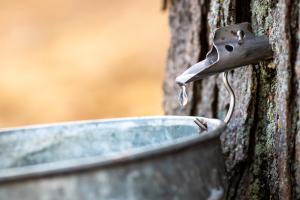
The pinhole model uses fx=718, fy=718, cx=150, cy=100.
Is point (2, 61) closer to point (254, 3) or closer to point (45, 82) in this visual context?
point (45, 82)

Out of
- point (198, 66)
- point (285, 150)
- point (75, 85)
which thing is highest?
point (198, 66)

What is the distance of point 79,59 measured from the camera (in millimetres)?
4375

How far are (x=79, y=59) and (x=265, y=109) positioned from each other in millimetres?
3316

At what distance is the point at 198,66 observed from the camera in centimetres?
104

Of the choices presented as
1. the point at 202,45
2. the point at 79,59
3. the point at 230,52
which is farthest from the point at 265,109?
the point at 79,59

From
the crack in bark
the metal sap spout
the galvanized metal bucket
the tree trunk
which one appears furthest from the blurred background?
the galvanized metal bucket

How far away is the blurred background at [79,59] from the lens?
3.91 m

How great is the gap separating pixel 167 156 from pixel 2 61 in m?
3.88

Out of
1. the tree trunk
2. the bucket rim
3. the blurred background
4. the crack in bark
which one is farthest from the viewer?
the blurred background

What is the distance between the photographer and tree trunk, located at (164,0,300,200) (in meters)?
1.02

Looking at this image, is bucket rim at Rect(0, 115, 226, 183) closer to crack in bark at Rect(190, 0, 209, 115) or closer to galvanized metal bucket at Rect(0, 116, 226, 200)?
galvanized metal bucket at Rect(0, 116, 226, 200)

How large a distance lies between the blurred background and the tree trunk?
7.77 feet

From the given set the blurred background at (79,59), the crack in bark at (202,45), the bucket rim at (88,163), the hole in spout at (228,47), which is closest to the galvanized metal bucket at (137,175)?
the bucket rim at (88,163)

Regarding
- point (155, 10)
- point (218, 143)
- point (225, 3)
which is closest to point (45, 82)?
point (155, 10)
